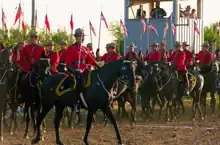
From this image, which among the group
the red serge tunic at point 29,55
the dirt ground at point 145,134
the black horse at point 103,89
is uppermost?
the red serge tunic at point 29,55

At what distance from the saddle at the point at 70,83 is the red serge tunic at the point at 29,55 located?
2.09 m

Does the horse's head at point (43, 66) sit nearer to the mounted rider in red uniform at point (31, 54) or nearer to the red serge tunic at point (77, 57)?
the mounted rider in red uniform at point (31, 54)

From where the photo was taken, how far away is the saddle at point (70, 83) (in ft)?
48.3

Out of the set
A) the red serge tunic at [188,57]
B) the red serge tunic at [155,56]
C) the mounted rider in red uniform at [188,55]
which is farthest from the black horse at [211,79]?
the red serge tunic at [155,56]

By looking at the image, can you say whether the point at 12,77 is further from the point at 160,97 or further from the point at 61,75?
the point at 160,97

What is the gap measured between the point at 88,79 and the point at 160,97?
7824 mm

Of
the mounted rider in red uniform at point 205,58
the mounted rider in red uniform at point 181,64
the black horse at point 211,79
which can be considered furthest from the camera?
the mounted rider in red uniform at point 205,58

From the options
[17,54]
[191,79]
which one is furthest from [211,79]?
[17,54]

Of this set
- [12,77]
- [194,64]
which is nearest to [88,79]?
[12,77]

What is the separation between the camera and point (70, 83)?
14.9 meters

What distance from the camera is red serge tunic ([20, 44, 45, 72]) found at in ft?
55.3

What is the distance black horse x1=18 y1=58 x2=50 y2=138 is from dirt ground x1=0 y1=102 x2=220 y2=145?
788 millimetres

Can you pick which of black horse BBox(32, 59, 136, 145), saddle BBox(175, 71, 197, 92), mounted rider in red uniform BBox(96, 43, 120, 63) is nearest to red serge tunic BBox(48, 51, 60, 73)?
black horse BBox(32, 59, 136, 145)

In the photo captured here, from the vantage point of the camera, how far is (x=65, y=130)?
1809 cm
